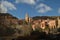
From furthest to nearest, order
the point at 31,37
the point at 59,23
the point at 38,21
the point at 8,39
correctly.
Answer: the point at 38,21, the point at 59,23, the point at 31,37, the point at 8,39

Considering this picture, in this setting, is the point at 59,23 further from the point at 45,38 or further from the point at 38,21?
the point at 45,38

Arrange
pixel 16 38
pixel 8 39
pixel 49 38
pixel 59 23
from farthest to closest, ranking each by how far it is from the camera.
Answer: pixel 59 23 < pixel 49 38 < pixel 16 38 < pixel 8 39

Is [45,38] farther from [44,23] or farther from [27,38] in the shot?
[44,23]

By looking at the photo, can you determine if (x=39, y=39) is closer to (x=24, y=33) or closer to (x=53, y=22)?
(x=24, y=33)

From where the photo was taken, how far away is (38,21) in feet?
69.2

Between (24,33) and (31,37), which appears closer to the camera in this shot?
(31,37)

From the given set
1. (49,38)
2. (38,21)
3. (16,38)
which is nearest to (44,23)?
(38,21)

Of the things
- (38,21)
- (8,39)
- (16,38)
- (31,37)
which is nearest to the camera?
(8,39)

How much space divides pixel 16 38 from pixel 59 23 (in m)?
11.0

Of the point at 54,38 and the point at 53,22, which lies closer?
the point at 54,38

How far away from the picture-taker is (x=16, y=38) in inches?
356

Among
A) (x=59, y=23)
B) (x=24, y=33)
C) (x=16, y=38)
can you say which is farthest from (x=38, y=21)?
(x=16, y=38)

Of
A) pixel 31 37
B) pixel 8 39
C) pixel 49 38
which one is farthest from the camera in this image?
pixel 49 38

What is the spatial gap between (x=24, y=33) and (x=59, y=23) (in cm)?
963
